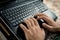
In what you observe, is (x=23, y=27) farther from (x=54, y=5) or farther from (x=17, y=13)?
(x=54, y=5)

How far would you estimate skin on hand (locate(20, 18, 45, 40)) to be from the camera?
777 millimetres

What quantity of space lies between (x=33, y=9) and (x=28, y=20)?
0.14 m

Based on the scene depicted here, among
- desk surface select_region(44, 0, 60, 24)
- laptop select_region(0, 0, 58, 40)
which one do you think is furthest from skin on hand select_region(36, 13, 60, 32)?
desk surface select_region(44, 0, 60, 24)

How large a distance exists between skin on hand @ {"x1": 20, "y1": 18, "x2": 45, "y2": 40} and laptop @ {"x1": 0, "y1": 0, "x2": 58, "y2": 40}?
23mm

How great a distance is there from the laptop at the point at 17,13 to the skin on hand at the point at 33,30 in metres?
0.02

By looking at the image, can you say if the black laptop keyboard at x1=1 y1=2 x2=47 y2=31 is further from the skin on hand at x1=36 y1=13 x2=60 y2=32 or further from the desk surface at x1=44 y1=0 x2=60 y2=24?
the desk surface at x1=44 y1=0 x2=60 y2=24

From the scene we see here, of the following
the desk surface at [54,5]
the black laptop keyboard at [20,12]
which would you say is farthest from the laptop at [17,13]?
the desk surface at [54,5]

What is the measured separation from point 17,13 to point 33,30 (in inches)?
5.8

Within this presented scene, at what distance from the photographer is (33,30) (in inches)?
32.1

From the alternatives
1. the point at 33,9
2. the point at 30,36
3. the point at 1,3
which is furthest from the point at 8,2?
the point at 30,36

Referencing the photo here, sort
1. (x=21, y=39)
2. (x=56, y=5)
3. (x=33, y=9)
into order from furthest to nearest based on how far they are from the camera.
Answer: (x=56, y=5), (x=33, y=9), (x=21, y=39)

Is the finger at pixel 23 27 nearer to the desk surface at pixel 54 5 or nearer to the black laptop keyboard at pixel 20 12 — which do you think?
the black laptop keyboard at pixel 20 12

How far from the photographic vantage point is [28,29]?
2.67ft

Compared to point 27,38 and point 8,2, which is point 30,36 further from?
point 8,2
